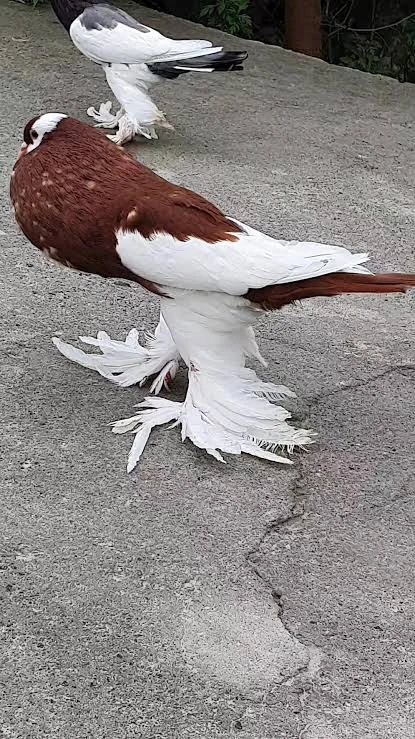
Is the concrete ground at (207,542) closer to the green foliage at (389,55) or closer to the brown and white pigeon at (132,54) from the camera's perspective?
the brown and white pigeon at (132,54)

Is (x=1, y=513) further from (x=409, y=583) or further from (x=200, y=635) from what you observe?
(x=409, y=583)

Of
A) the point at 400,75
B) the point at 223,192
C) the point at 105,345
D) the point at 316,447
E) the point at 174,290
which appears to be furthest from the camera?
the point at 400,75

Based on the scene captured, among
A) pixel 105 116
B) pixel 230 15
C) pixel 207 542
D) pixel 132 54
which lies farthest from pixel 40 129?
pixel 230 15

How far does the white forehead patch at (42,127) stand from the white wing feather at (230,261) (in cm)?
39

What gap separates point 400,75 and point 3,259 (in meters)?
4.33

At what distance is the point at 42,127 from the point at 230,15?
13.3ft

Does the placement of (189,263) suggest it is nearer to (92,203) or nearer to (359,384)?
(92,203)

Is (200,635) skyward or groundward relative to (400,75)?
skyward

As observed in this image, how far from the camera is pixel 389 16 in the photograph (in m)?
7.80

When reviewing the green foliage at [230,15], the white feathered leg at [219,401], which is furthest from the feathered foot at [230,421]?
the green foliage at [230,15]

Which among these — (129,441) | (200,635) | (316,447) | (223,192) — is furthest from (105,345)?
(223,192)

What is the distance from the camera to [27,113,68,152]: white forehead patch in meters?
3.03

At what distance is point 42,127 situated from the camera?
303 centimetres

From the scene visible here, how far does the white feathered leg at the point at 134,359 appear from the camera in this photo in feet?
10.7
